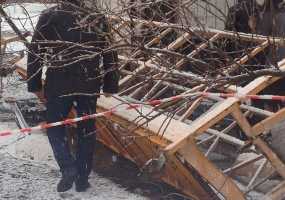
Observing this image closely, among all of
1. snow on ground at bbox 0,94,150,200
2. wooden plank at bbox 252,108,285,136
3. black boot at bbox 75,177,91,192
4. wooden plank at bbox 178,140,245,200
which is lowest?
snow on ground at bbox 0,94,150,200

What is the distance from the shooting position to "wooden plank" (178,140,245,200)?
4367 mm

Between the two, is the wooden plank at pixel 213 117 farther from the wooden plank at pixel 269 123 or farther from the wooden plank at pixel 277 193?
the wooden plank at pixel 277 193

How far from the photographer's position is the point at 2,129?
24.8 feet

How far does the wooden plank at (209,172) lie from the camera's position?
4367 mm

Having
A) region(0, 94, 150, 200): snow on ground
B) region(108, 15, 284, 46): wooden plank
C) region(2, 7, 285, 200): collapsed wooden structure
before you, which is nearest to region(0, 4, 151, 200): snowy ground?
region(0, 94, 150, 200): snow on ground

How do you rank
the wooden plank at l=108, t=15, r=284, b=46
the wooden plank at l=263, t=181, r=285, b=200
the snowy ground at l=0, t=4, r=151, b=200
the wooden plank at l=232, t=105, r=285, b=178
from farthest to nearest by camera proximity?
the snowy ground at l=0, t=4, r=151, b=200, the wooden plank at l=263, t=181, r=285, b=200, the wooden plank at l=232, t=105, r=285, b=178, the wooden plank at l=108, t=15, r=284, b=46

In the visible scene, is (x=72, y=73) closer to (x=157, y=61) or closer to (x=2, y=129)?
(x=157, y=61)

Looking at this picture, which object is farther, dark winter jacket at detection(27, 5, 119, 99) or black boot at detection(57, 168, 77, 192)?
black boot at detection(57, 168, 77, 192)

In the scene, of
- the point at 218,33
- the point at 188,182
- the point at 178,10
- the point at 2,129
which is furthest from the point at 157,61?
the point at 2,129

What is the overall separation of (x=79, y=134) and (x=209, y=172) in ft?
5.07

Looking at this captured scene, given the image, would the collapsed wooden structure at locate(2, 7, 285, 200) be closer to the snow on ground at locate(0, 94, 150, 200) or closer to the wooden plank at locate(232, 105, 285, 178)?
the wooden plank at locate(232, 105, 285, 178)

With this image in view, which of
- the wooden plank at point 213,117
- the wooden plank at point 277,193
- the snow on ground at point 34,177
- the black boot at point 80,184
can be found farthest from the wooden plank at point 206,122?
the black boot at point 80,184

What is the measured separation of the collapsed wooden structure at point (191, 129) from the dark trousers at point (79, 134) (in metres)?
0.24

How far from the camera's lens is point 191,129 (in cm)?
442
